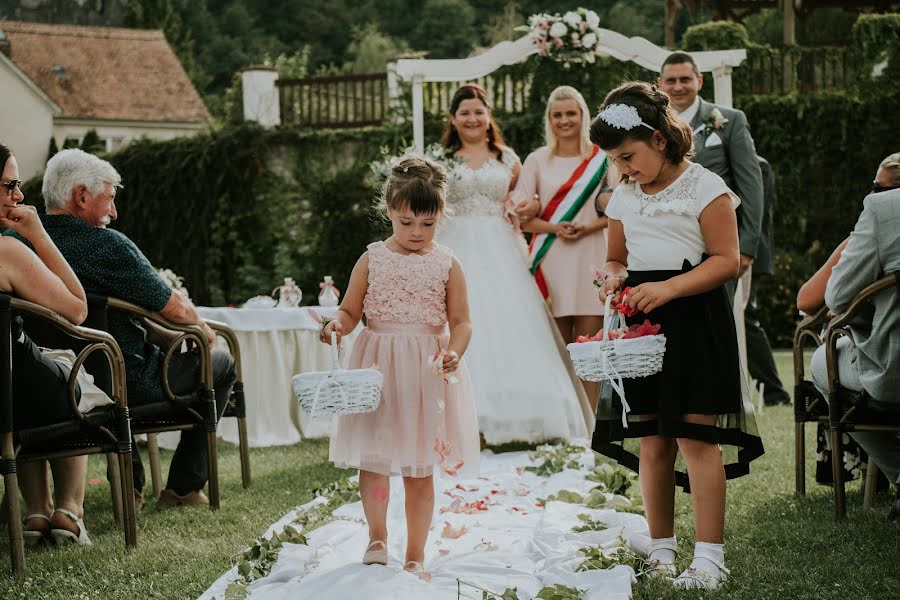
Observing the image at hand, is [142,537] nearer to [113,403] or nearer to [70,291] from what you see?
[113,403]

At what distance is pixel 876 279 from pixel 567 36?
16.0ft

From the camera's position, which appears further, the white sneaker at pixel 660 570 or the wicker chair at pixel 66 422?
the wicker chair at pixel 66 422

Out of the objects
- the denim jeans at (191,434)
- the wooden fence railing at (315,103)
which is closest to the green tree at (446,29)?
the wooden fence railing at (315,103)

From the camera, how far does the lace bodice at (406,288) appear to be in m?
3.29

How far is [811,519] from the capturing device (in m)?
3.68

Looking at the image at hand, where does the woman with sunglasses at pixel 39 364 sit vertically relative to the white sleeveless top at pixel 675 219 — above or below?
below

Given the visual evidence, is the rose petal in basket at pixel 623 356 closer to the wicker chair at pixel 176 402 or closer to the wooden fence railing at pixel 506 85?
the wicker chair at pixel 176 402

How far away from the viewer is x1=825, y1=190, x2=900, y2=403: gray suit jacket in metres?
3.24

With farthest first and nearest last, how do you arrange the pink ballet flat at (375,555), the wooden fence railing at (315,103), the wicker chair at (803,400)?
1. the wooden fence railing at (315,103)
2. the wicker chair at (803,400)
3. the pink ballet flat at (375,555)

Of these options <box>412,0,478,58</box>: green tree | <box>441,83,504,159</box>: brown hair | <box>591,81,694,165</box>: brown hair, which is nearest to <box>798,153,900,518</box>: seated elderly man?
<box>591,81,694,165</box>: brown hair

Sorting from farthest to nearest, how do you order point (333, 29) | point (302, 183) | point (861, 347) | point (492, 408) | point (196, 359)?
point (333, 29)
point (302, 183)
point (492, 408)
point (196, 359)
point (861, 347)

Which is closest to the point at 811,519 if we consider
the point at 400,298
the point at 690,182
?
the point at 690,182

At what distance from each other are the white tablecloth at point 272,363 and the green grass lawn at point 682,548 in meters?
1.55

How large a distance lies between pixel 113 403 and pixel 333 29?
1498 inches
